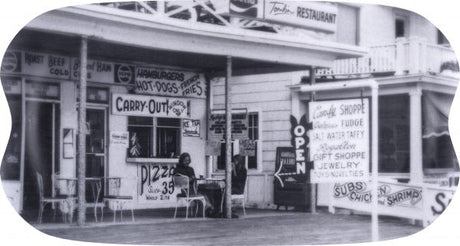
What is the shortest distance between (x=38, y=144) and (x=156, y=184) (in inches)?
42.0

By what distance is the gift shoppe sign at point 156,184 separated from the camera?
42.2ft

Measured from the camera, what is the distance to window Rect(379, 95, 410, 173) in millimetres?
12656

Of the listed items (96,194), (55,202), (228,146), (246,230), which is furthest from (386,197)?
(55,202)

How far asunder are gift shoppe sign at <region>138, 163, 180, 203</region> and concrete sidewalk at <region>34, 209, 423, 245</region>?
0.21m

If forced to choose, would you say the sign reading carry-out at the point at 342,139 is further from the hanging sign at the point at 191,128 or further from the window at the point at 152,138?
the window at the point at 152,138

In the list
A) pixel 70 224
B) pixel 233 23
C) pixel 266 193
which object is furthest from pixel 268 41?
pixel 70 224

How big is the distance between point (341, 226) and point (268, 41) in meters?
1.71

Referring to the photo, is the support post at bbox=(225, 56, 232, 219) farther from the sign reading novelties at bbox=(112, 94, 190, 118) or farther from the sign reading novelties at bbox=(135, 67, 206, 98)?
the sign reading novelties at bbox=(112, 94, 190, 118)

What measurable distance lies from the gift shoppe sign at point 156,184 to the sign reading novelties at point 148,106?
442 millimetres

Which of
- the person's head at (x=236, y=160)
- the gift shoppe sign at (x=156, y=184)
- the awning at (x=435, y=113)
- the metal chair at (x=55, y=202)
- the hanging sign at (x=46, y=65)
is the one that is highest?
the hanging sign at (x=46, y=65)

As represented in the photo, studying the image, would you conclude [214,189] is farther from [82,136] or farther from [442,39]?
[442,39]

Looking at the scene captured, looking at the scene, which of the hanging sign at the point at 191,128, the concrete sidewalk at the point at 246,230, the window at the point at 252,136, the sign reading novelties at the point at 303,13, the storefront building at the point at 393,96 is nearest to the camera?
the concrete sidewalk at the point at 246,230

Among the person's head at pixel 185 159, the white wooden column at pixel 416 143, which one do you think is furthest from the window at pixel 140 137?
the white wooden column at pixel 416 143

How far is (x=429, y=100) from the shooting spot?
1281 centimetres
